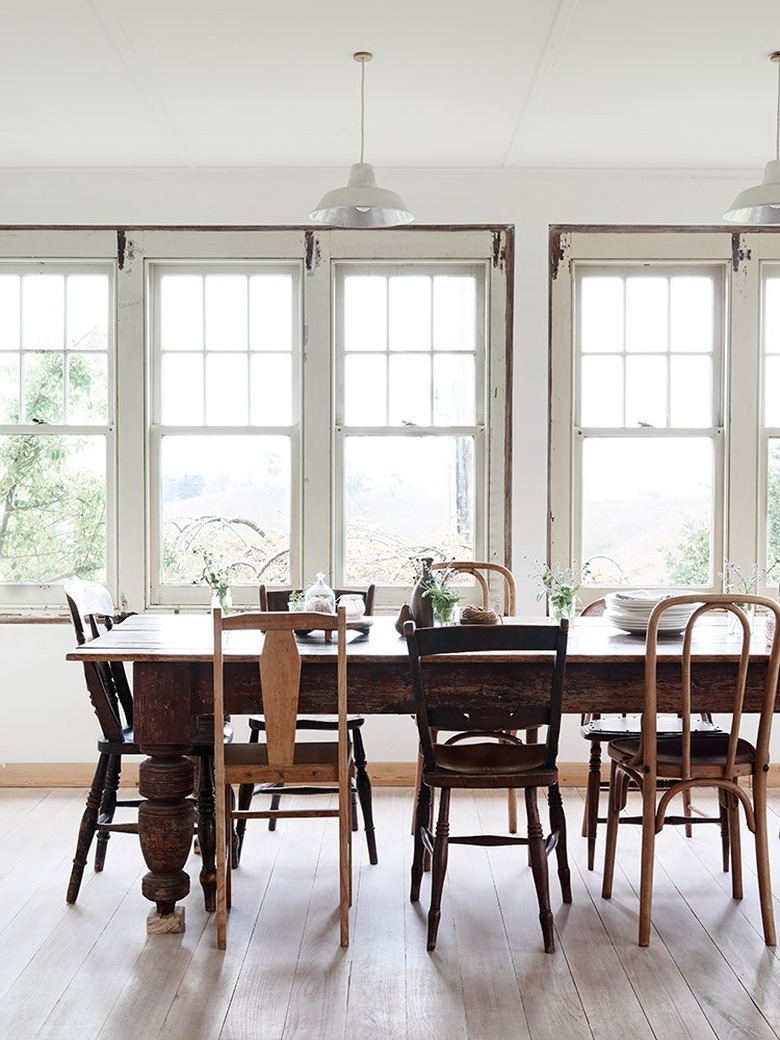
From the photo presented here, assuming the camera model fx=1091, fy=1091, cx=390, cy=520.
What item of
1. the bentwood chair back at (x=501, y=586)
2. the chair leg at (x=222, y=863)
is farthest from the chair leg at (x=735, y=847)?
the chair leg at (x=222, y=863)

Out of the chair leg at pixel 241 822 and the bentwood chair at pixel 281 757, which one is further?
the chair leg at pixel 241 822

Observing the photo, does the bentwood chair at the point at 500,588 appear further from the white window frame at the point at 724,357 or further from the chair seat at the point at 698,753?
the chair seat at the point at 698,753

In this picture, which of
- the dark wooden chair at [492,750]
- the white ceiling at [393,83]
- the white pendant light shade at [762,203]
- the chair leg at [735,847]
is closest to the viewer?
the dark wooden chair at [492,750]

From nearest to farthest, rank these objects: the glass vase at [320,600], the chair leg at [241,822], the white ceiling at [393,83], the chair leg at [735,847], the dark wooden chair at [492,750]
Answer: the dark wooden chair at [492,750] < the white ceiling at [393,83] < the chair leg at [735,847] < the glass vase at [320,600] < the chair leg at [241,822]

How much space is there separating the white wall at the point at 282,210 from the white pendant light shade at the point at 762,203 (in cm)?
121

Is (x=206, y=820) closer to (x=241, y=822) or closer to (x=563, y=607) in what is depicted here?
(x=241, y=822)

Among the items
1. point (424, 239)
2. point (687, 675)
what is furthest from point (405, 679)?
point (424, 239)

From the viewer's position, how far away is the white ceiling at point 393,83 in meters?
3.39

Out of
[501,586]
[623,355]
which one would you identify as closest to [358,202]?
[623,355]

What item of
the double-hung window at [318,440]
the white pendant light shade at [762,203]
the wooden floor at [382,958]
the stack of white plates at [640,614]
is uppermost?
the white pendant light shade at [762,203]

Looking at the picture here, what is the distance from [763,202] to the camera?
3662 millimetres

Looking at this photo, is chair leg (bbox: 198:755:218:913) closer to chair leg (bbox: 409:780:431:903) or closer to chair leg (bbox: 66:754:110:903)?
chair leg (bbox: 66:754:110:903)

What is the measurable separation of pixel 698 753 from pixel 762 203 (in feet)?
6.01

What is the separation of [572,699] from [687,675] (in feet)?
1.21
